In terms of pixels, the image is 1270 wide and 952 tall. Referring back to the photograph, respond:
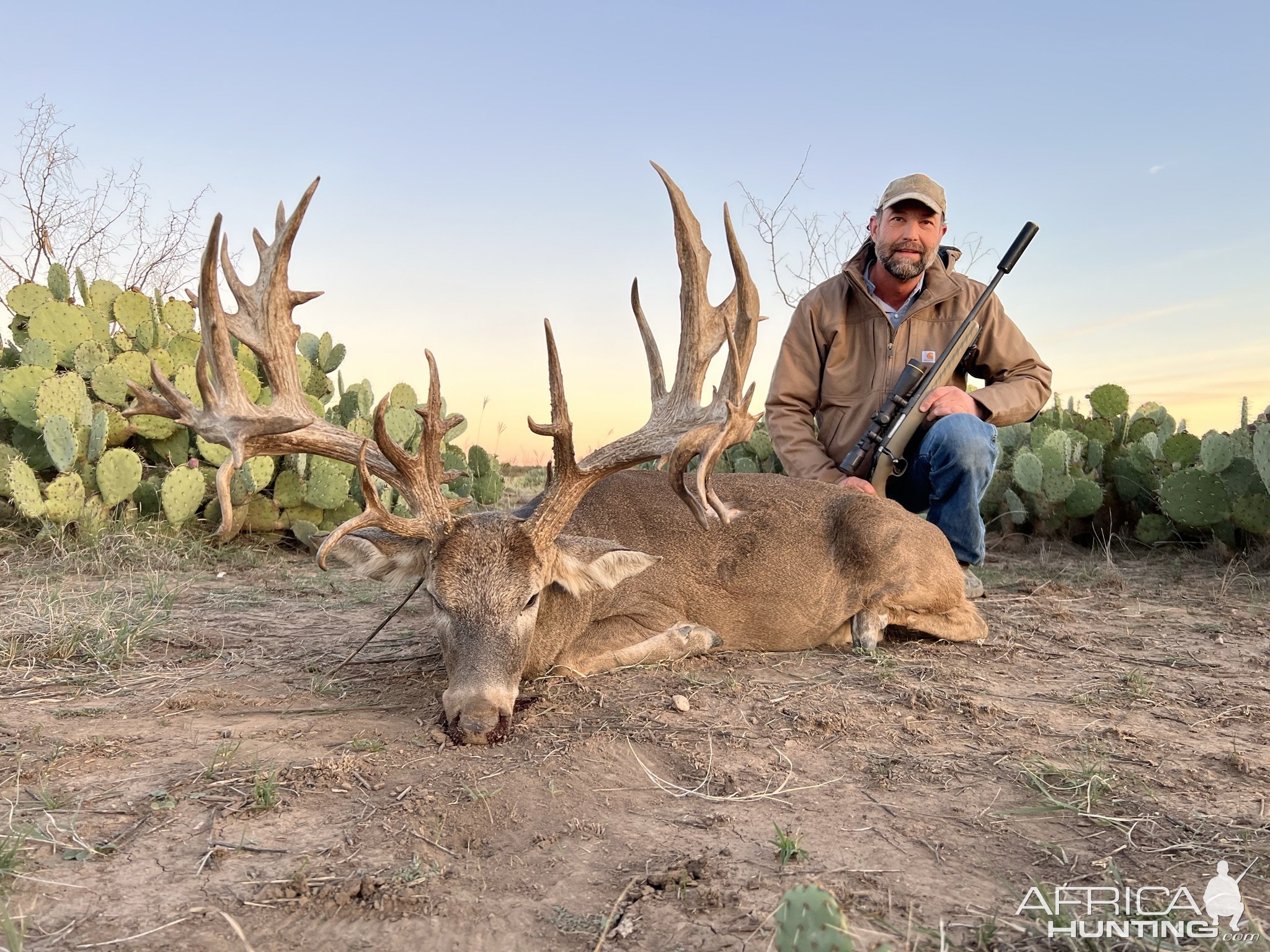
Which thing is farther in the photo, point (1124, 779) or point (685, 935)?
point (1124, 779)

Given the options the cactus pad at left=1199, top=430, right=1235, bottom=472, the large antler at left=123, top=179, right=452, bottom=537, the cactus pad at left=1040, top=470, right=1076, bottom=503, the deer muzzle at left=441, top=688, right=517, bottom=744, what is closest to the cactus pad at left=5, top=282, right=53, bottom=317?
the large antler at left=123, top=179, right=452, bottom=537

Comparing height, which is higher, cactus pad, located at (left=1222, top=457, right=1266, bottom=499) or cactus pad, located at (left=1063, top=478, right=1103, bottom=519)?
cactus pad, located at (left=1222, top=457, right=1266, bottom=499)

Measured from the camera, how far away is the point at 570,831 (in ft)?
8.87

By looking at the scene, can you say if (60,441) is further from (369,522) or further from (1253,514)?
(1253,514)

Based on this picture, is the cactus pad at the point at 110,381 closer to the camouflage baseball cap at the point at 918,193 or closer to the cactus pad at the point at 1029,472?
the camouflage baseball cap at the point at 918,193

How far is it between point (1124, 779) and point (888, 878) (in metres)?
1.24

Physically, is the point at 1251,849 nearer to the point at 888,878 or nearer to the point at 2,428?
the point at 888,878

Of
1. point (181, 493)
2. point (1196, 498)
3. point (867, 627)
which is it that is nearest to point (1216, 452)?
point (1196, 498)

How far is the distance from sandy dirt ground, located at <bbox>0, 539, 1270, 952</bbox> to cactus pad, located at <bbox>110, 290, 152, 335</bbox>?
196 inches

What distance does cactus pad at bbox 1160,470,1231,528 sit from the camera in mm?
8008

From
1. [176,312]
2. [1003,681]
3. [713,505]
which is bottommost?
[1003,681]

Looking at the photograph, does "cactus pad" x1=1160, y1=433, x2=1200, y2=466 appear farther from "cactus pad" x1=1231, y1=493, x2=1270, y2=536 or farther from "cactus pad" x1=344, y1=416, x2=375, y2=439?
"cactus pad" x1=344, y1=416, x2=375, y2=439

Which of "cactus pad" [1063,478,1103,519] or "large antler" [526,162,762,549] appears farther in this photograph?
"cactus pad" [1063,478,1103,519]

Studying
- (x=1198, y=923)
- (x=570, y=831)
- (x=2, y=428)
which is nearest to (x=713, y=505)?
(x=570, y=831)
